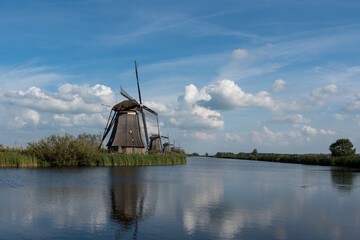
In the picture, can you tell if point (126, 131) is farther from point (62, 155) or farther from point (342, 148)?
point (342, 148)

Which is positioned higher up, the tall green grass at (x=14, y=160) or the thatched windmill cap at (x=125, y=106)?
the thatched windmill cap at (x=125, y=106)

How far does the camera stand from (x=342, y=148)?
6306cm

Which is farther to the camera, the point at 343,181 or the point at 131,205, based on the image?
the point at 343,181

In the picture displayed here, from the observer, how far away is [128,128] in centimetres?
4306

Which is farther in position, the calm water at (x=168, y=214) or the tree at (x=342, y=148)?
the tree at (x=342, y=148)

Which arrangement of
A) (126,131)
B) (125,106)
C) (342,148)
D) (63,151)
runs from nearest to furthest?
(63,151) < (126,131) < (125,106) < (342,148)

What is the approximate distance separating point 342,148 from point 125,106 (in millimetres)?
44183

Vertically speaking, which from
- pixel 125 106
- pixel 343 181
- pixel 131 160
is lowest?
pixel 343 181

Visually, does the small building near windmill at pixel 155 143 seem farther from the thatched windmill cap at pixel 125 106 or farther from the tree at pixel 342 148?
the tree at pixel 342 148

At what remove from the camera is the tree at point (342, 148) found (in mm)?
62250

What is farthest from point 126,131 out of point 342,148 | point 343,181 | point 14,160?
point 342,148

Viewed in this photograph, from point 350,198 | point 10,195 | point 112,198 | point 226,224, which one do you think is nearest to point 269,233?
point 226,224

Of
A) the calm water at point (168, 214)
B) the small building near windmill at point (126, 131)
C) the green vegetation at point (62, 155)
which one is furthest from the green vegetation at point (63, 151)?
the calm water at point (168, 214)

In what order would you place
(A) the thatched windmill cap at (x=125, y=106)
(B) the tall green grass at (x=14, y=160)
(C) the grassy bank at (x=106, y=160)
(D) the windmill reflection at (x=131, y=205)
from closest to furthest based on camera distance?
(D) the windmill reflection at (x=131, y=205)
(B) the tall green grass at (x=14, y=160)
(C) the grassy bank at (x=106, y=160)
(A) the thatched windmill cap at (x=125, y=106)
